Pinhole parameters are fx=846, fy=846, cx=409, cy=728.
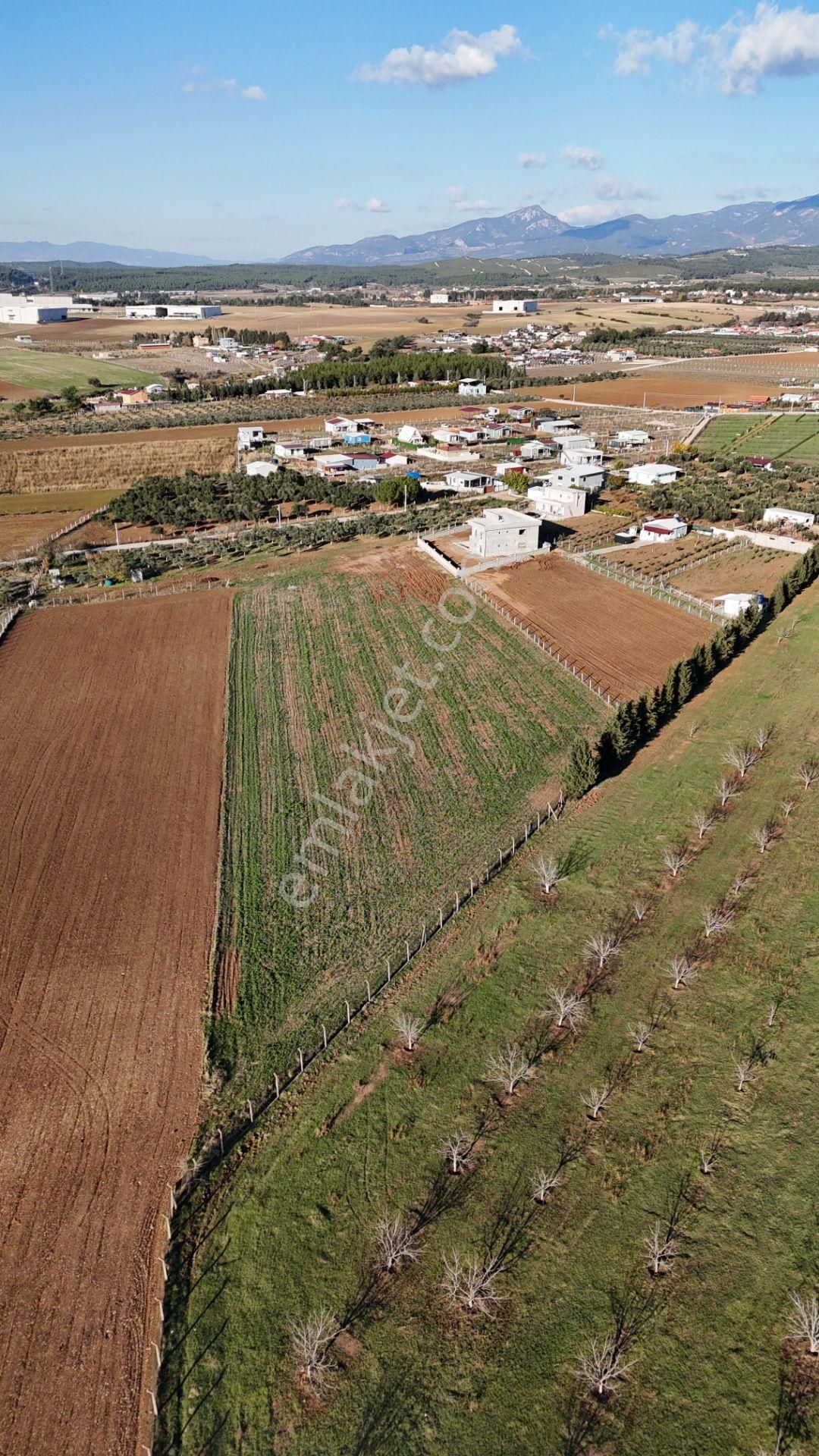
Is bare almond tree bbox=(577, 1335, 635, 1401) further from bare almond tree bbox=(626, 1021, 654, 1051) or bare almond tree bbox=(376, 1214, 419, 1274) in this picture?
bare almond tree bbox=(626, 1021, 654, 1051)

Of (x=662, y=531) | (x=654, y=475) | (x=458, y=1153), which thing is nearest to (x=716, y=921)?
(x=458, y=1153)

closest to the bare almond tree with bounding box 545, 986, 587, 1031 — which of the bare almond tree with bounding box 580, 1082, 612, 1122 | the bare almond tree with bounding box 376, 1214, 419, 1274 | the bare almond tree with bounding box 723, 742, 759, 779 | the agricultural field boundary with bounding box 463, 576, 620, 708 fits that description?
the bare almond tree with bounding box 580, 1082, 612, 1122

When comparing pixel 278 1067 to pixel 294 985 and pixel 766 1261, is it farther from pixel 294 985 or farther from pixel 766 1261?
pixel 766 1261

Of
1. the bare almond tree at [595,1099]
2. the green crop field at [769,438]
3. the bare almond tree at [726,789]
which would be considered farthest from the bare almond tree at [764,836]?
the green crop field at [769,438]

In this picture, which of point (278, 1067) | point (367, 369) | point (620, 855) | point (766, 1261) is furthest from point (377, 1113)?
point (367, 369)

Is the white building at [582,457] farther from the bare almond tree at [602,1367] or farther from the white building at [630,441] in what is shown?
the bare almond tree at [602,1367]
